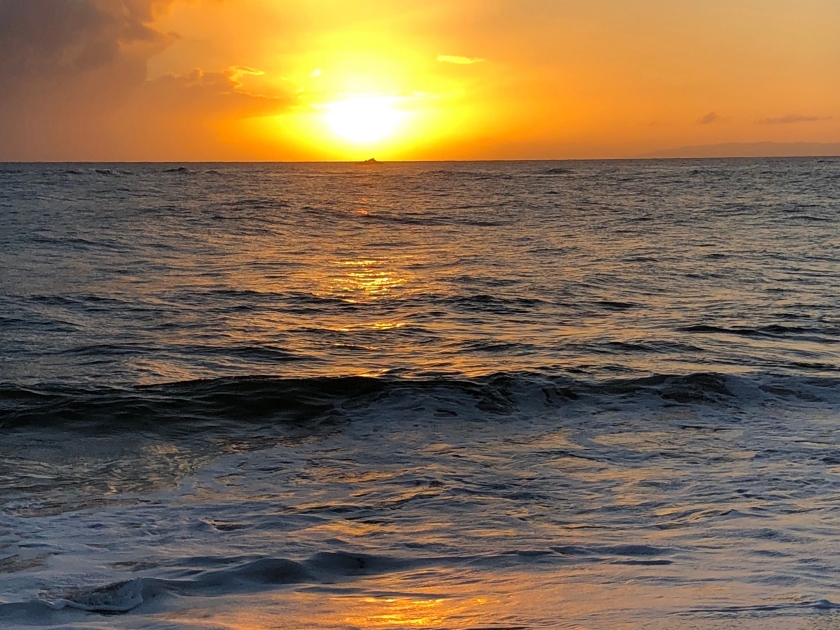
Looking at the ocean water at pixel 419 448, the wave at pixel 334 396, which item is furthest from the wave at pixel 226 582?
the wave at pixel 334 396

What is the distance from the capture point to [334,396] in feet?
29.3

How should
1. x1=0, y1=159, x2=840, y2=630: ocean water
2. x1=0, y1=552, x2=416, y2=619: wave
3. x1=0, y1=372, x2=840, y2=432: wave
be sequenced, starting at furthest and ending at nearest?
x1=0, y1=372, x2=840, y2=432: wave
x1=0, y1=159, x2=840, y2=630: ocean water
x1=0, y1=552, x2=416, y2=619: wave

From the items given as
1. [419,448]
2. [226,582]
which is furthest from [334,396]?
[226,582]

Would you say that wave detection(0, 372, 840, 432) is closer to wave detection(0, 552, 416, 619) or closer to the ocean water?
the ocean water

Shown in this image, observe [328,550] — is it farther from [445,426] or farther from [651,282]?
[651,282]

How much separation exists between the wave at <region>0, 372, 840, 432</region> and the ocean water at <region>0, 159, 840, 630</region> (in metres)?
0.04

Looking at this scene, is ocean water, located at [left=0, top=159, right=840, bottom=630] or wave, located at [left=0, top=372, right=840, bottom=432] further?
wave, located at [left=0, top=372, right=840, bottom=432]

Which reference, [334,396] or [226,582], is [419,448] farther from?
[226,582]

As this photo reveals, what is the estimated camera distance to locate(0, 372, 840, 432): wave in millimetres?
8203

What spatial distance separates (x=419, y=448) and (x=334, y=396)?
2.04 metres

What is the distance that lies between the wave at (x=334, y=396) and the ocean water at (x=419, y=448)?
4 centimetres

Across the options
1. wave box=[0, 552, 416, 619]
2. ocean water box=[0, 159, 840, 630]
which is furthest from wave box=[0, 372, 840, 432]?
wave box=[0, 552, 416, 619]

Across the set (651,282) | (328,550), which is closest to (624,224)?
(651,282)

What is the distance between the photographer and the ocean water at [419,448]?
4055 millimetres
